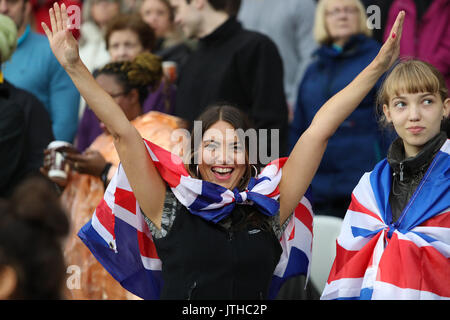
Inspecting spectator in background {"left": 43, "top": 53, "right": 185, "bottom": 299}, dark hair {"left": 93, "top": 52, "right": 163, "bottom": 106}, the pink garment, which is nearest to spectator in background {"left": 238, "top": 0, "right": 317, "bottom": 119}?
the pink garment

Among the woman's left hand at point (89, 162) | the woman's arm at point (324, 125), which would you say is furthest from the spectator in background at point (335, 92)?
the woman's arm at point (324, 125)

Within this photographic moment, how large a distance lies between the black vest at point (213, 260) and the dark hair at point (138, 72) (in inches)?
67.2

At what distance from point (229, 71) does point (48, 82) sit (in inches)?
53.8

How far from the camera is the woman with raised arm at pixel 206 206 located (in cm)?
334

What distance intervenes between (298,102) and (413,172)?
239cm

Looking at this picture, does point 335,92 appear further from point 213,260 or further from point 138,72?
point 213,260

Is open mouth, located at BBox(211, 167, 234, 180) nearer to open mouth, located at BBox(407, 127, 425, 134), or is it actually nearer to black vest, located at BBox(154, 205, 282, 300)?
black vest, located at BBox(154, 205, 282, 300)

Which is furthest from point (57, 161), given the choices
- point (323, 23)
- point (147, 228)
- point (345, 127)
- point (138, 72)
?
point (323, 23)

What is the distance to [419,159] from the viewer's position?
11.1 feet

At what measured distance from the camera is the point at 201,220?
11.3ft

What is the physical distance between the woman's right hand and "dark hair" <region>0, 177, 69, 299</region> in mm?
1058

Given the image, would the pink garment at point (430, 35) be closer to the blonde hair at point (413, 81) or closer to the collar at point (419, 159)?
the blonde hair at point (413, 81)

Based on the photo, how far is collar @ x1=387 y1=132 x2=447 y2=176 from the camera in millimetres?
3400

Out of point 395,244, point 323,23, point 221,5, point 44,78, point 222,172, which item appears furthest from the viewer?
point 323,23
